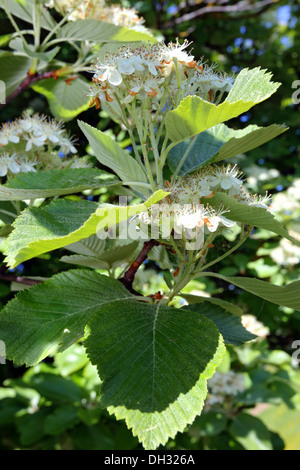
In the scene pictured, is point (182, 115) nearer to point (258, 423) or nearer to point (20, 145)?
point (20, 145)

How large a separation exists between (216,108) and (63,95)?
878 millimetres

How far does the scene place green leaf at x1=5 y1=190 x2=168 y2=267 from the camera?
0.65 m

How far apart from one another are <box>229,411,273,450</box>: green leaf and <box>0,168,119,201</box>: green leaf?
1570mm

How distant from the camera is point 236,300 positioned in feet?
6.97

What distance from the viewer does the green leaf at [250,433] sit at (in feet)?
6.73

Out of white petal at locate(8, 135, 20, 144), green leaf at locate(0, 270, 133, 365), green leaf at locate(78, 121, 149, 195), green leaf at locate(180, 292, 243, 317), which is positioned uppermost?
green leaf at locate(78, 121, 149, 195)

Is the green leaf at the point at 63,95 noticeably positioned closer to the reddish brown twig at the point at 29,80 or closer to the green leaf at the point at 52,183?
the reddish brown twig at the point at 29,80

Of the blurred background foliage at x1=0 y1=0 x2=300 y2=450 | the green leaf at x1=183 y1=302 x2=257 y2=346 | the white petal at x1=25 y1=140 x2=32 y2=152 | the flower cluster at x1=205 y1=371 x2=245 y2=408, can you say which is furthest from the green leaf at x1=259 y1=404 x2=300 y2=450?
the white petal at x1=25 y1=140 x2=32 y2=152

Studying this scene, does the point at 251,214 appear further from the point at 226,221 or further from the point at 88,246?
the point at 88,246

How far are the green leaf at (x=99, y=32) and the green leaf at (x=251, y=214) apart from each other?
1.60 ft

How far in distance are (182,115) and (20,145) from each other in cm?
58

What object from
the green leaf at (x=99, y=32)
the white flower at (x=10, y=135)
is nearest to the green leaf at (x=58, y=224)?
the white flower at (x=10, y=135)

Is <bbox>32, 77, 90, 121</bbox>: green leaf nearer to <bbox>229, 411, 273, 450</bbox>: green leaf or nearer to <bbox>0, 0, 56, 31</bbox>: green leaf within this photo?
<bbox>0, 0, 56, 31</bbox>: green leaf

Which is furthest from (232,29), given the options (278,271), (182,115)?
(182,115)
